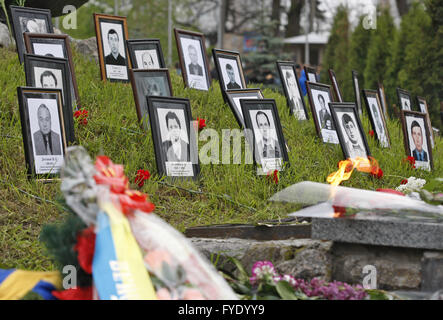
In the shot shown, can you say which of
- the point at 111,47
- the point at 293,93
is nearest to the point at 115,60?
the point at 111,47

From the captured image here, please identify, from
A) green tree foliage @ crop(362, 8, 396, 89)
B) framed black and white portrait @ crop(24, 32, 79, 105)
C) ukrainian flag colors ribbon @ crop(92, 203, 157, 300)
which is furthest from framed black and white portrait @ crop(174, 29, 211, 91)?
green tree foliage @ crop(362, 8, 396, 89)

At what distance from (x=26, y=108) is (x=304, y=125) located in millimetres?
2440

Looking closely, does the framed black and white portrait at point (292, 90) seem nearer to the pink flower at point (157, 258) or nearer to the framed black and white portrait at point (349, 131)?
the framed black and white portrait at point (349, 131)

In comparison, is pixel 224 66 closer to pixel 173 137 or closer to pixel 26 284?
pixel 173 137

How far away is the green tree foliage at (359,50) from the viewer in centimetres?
1166

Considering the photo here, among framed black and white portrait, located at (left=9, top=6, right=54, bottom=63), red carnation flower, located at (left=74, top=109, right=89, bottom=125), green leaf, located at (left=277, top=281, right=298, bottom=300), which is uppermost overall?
framed black and white portrait, located at (left=9, top=6, right=54, bottom=63)

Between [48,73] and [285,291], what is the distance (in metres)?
2.38

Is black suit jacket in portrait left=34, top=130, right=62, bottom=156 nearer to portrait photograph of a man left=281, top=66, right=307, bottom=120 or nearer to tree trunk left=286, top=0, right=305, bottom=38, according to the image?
portrait photograph of a man left=281, top=66, right=307, bottom=120

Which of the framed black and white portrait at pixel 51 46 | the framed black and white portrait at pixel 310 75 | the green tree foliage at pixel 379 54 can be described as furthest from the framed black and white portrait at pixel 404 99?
the green tree foliage at pixel 379 54

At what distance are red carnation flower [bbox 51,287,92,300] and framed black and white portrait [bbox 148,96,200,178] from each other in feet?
5.92

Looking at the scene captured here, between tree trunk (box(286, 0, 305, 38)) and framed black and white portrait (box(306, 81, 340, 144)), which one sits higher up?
tree trunk (box(286, 0, 305, 38))

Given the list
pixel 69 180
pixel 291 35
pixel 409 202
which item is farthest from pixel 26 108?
pixel 291 35

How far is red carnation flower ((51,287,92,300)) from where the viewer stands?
1.76 metres

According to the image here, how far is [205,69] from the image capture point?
17.7 ft
